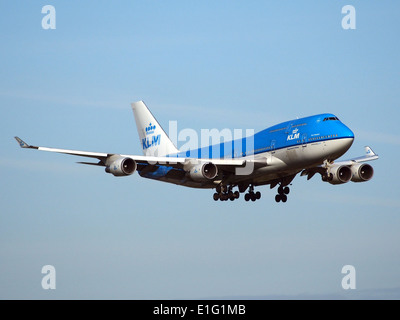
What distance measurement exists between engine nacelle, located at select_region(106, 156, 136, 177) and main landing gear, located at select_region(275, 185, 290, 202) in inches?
553

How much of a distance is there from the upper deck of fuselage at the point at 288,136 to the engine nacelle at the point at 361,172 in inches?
258

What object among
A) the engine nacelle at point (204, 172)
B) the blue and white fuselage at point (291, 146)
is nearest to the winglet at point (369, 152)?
the blue and white fuselage at point (291, 146)

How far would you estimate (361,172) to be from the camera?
227 ft

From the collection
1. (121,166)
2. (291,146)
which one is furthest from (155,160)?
(291,146)

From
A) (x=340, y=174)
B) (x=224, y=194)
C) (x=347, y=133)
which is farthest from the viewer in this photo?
(x=224, y=194)

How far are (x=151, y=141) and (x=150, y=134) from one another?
0.85 metres

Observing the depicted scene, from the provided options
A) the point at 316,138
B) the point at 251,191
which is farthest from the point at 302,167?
the point at 251,191

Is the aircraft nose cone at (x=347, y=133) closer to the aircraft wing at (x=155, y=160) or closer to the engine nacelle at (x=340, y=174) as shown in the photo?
the engine nacelle at (x=340, y=174)

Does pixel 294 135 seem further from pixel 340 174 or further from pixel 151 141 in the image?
pixel 151 141

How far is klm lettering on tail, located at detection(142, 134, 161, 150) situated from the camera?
269 feet

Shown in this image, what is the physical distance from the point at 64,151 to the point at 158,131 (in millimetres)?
19412

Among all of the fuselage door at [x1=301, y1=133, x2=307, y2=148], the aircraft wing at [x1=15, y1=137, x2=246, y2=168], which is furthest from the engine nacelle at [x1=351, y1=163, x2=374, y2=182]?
the aircraft wing at [x1=15, y1=137, x2=246, y2=168]

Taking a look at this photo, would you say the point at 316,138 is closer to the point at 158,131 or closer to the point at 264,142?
the point at 264,142

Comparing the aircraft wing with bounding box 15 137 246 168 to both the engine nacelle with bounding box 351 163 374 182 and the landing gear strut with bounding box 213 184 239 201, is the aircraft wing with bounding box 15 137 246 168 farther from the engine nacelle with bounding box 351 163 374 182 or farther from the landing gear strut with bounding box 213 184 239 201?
the engine nacelle with bounding box 351 163 374 182
